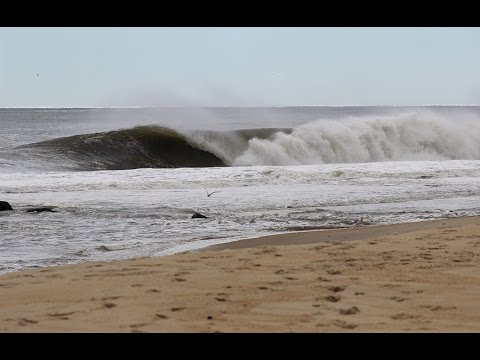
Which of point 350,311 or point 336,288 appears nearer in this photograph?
point 350,311

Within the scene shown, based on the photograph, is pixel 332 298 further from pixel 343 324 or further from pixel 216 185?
pixel 216 185

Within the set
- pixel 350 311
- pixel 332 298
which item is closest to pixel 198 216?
pixel 332 298

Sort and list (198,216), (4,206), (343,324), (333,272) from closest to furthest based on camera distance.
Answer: (343,324)
(333,272)
(198,216)
(4,206)

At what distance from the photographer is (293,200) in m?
13.1

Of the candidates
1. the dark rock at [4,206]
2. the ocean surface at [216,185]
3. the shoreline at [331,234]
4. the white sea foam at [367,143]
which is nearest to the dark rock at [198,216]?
the ocean surface at [216,185]

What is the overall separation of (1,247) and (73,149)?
19.4 m

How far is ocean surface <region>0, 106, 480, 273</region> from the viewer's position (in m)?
9.09

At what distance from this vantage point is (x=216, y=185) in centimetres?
1620

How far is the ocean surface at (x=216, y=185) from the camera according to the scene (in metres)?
9.09

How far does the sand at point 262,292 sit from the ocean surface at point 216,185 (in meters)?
1.84

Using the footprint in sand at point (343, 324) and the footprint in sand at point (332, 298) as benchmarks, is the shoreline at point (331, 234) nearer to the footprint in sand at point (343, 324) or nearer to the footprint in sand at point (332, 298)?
the footprint in sand at point (332, 298)

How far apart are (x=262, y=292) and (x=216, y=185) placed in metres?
11.5

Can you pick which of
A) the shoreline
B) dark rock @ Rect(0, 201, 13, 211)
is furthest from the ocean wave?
the shoreline

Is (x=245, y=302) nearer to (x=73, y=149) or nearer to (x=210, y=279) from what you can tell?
(x=210, y=279)
